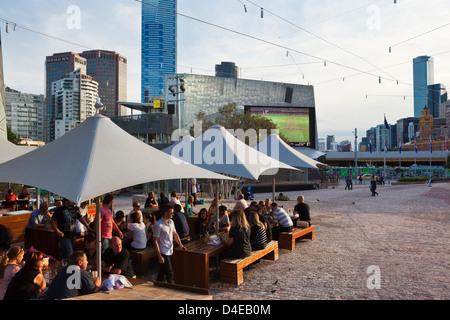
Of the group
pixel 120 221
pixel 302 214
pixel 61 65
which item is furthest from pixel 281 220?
pixel 61 65

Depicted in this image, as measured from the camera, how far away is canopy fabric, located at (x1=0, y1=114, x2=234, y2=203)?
178 inches

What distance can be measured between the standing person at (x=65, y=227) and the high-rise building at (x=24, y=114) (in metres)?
192

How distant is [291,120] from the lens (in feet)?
186

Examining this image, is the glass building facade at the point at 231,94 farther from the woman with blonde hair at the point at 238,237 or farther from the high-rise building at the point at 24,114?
the high-rise building at the point at 24,114

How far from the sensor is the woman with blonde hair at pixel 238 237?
21.6 ft

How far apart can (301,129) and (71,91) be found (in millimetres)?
120621

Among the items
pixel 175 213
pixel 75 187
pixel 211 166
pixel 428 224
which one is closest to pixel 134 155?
pixel 75 187

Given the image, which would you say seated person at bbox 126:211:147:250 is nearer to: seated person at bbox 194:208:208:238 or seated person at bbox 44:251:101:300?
seated person at bbox 194:208:208:238

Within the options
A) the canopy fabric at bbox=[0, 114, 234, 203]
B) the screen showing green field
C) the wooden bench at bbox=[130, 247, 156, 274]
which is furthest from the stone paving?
the screen showing green field

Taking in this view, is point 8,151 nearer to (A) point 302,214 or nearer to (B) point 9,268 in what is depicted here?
(B) point 9,268

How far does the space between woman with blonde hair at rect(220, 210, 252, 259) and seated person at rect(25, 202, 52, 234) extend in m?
4.60

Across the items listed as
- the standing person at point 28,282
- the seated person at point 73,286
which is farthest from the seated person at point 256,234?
the standing person at point 28,282

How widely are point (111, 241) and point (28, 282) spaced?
1.33 meters
